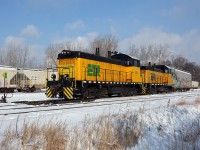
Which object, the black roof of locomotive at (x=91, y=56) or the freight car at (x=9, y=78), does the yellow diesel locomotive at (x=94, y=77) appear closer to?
the black roof of locomotive at (x=91, y=56)

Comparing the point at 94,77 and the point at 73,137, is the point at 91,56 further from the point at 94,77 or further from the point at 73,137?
the point at 73,137

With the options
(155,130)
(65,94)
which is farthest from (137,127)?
(65,94)

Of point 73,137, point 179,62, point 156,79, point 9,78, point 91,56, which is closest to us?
point 73,137

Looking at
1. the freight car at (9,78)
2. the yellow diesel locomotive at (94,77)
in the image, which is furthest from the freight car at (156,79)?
the freight car at (9,78)

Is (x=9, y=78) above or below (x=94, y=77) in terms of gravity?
above

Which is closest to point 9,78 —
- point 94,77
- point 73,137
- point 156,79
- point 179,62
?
point 94,77

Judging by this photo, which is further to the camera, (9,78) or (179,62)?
(179,62)

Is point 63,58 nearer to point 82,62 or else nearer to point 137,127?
point 82,62

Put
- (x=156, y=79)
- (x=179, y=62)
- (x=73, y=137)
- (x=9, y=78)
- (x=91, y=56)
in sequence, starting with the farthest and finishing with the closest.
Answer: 1. (x=179, y=62)
2. (x=9, y=78)
3. (x=156, y=79)
4. (x=91, y=56)
5. (x=73, y=137)

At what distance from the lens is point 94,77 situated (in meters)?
19.9

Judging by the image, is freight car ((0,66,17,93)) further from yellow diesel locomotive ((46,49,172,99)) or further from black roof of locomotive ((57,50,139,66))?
black roof of locomotive ((57,50,139,66))

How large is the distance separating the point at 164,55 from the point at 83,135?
8424cm

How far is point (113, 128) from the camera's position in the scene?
24.7 ft

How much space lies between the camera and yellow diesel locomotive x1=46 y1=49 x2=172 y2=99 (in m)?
17.4
